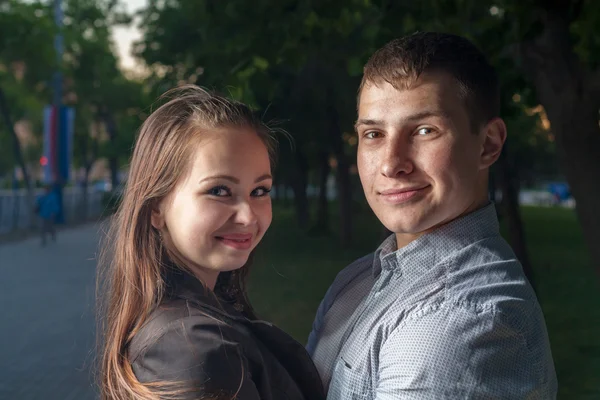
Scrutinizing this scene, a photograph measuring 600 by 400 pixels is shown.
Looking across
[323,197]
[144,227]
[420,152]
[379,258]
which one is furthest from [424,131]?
[323,197]

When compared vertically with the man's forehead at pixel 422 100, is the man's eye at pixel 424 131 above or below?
below

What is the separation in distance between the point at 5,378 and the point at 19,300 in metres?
4.08

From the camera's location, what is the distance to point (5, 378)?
6281 mm

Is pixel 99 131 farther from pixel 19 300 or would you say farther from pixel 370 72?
pixel 370 72

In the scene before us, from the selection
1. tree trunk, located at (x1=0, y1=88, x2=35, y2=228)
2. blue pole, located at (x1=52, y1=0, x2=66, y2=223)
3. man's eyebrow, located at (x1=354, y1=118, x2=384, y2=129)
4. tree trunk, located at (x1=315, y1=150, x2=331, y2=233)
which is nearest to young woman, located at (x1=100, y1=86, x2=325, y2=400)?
man's eyebrow, located at (x1=354, y1=118, x2=384, y2=129)

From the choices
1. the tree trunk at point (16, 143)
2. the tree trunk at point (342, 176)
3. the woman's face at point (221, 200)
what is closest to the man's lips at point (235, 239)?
the woman's face at point (221, 200)

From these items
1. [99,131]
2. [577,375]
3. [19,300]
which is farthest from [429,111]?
[99,131]

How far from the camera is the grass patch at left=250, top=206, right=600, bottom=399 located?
6066mm

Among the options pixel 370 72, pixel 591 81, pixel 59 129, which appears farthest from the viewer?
pixel 59 129

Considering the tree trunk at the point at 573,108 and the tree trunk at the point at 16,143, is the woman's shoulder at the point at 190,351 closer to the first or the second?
the tree trunk at the point at 573,108

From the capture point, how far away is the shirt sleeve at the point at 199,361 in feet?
5.17

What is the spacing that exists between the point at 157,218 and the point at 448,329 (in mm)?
759

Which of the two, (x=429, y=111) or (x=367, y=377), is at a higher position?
(x=429, y=111)

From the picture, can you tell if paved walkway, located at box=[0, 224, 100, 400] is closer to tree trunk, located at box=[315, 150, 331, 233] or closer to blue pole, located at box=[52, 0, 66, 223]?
blue pole, located at box=[52, 0, 66, 223]
